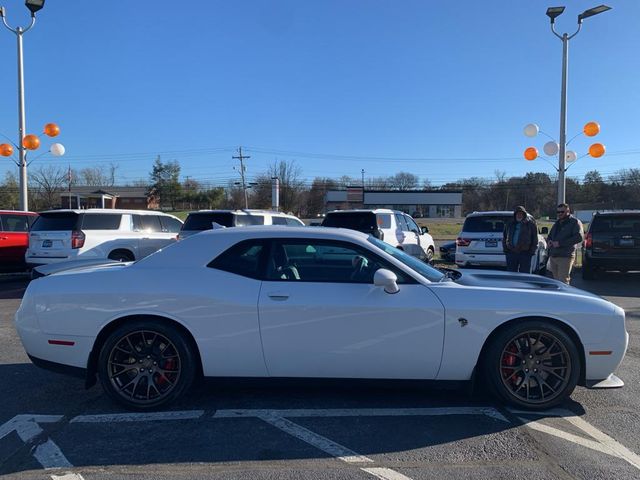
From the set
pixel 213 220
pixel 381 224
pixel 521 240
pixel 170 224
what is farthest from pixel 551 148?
pixel 170 224

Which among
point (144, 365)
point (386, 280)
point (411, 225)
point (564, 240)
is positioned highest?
point (411, 225)

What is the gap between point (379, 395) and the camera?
173 inches

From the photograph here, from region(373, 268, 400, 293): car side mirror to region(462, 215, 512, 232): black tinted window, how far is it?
Answer: 9.00 m

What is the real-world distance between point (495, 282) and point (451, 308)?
79cm

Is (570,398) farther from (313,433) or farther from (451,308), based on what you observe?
(313,433)

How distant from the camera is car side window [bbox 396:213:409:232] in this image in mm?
13148

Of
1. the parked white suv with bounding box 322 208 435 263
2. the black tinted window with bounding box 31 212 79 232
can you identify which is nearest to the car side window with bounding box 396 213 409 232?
the parked white suv with bounding box 322 208 435 263

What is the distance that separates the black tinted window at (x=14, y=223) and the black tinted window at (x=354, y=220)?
7.69 meters

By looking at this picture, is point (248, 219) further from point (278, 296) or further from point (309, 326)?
point (309, 326)

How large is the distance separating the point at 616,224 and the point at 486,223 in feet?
9.90

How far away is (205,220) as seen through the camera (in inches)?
466

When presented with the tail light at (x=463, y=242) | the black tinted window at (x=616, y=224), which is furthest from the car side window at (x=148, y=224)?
the black tinted window at (x=616, y=224)

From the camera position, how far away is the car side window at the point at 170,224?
12843 millimetres

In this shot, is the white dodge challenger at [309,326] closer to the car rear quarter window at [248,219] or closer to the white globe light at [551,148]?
the car rear quarter window at [248,219]
